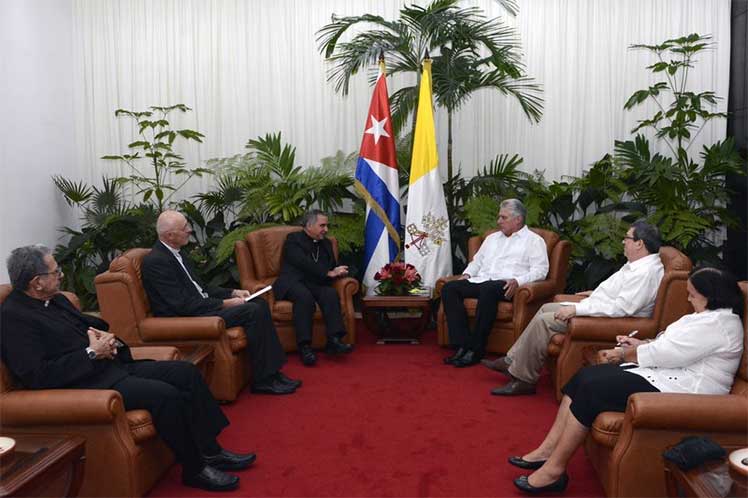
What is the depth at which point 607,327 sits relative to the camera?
4008 mm

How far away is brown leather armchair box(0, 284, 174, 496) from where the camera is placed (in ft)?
8.93

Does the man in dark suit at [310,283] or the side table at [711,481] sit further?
the man in dark suit at [310,283]

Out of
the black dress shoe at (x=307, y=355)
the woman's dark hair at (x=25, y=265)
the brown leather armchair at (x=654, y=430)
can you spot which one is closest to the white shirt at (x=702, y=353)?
the brown leather armchair at (x=654, y=430)

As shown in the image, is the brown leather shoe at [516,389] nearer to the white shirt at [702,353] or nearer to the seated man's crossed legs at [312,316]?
the seated man's crossed legs at [312,316]

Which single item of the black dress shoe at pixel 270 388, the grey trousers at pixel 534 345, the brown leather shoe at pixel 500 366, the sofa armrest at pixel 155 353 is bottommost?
the black dress shoe at pixel 270 388

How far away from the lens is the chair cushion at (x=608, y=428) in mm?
2795

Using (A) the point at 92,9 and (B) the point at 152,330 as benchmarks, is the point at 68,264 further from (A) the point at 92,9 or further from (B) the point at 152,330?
(B) the point at 152,330

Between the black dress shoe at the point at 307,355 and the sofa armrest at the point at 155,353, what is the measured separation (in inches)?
64.1

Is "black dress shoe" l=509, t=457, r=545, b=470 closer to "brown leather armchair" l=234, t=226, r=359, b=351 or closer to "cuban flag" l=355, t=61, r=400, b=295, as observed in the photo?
"brown leather armchair" l=234, t=226, r=359, b=351

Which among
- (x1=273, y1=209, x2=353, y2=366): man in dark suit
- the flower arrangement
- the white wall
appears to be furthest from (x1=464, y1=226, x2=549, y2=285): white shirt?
the white wall

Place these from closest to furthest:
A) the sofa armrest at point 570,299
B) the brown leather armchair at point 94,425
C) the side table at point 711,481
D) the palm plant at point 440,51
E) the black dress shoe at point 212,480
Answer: the side table at point 711,481, the brown leather armchair at point 94,425, the black dress shoe at point 212,480, the sofa armrest at point 570,299, the palm plant at point 440,51

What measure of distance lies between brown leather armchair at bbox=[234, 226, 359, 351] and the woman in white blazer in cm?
264

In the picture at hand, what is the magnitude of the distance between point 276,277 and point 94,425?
3.11 meters

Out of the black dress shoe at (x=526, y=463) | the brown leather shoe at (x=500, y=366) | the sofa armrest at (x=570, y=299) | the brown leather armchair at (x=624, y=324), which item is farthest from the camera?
A: the sofa armrest at (x=570, y=299)
